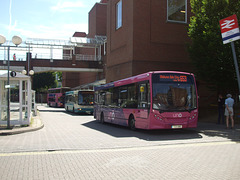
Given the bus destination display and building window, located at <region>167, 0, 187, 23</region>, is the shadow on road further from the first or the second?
building window, located at <region>167, 0, 187, 23</region>

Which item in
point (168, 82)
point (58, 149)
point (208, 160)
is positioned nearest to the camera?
point (208, 160)

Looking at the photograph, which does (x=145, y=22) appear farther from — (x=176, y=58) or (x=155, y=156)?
(x=155, y=156)

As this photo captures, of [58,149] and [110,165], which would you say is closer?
[110,165]

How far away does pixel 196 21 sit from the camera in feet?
59.9

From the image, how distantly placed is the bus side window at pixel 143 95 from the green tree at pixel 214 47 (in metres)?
5.94

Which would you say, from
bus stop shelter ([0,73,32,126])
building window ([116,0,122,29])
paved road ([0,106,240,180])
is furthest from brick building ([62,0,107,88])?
paved road ([0,106,240,180])

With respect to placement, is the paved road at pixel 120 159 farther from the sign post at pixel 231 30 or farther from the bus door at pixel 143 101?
the sign post at pixel 231 30

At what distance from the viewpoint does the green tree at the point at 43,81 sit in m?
81.8

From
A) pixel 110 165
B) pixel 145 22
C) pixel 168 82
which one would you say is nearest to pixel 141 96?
pixel 168 82

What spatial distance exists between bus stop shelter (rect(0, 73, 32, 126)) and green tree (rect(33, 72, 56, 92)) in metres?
68.7

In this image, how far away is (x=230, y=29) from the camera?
37.5 ft

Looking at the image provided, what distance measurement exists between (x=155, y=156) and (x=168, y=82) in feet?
17.5

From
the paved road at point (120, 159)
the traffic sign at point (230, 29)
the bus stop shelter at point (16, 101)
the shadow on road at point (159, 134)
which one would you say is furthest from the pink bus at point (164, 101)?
the bus stop shelter at point (16, 101)

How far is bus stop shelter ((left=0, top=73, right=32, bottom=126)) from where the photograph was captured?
13.6 meters
